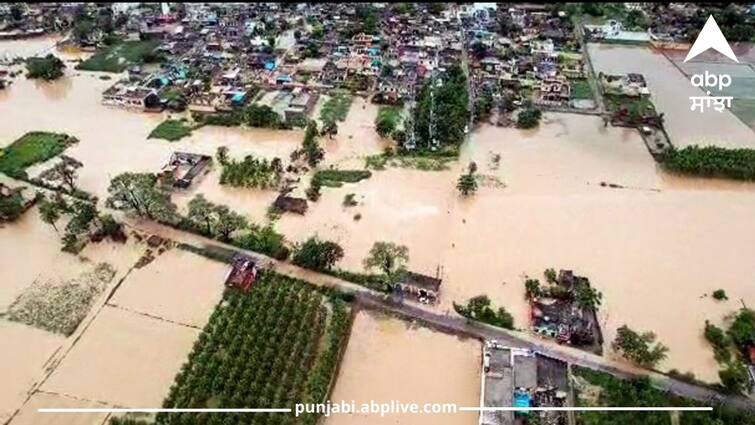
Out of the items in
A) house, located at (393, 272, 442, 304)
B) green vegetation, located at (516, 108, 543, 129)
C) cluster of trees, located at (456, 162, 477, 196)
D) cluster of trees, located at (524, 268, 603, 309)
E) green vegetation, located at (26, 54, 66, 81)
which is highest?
green vegetation, located at (26, 54, 66, 81)

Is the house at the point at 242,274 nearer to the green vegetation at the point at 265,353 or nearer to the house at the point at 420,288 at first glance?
the green vegetation at the point at 265,353

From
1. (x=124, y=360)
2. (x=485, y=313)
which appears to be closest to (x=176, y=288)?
(x=124, y=360)

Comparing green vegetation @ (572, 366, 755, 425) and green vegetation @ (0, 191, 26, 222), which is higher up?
green vegetation @ (0, 191, 26, 222)

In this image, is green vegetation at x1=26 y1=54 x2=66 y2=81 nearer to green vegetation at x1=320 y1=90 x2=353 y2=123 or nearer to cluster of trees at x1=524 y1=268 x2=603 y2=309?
green vegetation at x1=320 y1=90 x2=353 y2=123

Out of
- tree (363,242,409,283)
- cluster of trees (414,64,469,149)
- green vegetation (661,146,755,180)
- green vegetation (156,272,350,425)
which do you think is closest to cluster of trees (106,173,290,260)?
green vegetation (156,272,350,425)

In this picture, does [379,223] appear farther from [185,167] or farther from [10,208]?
[10,208]

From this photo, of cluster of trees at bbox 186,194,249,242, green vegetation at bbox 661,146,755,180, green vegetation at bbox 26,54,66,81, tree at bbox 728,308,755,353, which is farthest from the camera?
green vegetation at bbox 26,54,66,81
